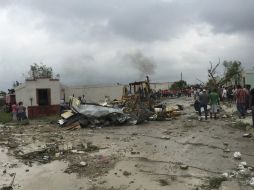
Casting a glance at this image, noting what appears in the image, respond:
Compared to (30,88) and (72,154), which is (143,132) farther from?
(30,88)

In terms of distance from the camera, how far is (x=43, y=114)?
33.2 metres

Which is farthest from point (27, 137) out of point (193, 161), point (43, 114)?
point (43, 114)

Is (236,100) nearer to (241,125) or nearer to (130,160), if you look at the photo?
(241,125)

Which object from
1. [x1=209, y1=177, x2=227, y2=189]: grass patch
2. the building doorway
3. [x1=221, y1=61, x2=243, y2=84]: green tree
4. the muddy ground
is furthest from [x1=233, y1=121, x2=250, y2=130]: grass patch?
[x1=221, y1=61, x2=243, y2=84]: green tree

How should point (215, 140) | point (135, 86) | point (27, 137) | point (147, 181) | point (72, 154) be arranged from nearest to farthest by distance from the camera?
1. point (147, 181)
2. point (72, 154)
3. point (215, 140)
4. point (27, 137)
5. point (135, 86)

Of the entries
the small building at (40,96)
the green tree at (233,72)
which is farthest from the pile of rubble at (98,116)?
the green tree at (233,72)

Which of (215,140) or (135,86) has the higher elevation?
(135,86)

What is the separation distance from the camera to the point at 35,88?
109ft

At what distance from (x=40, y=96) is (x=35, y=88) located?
33.6 inches

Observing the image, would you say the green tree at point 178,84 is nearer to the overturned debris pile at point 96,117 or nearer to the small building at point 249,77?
the small building at point 249,77

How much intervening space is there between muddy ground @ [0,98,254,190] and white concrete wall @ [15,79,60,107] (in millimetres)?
15863

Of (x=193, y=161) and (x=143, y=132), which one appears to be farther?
(x=143, y=132)

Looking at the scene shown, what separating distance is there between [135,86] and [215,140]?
11943 millimetres

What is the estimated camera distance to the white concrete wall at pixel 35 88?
109 feet
